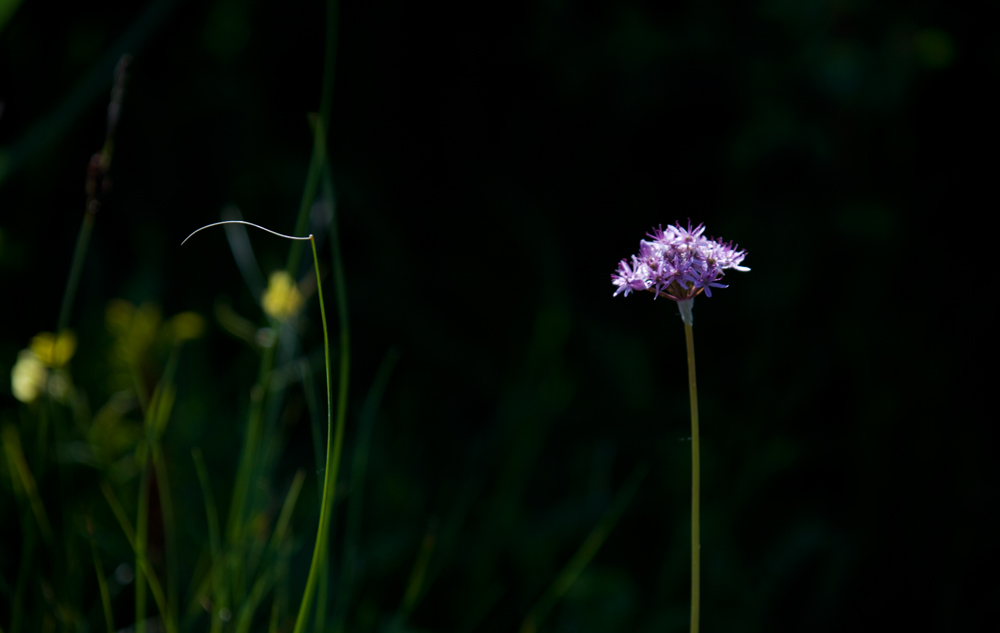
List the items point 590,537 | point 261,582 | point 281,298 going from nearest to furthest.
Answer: point 261,582 → point 281,298 → point 590,537

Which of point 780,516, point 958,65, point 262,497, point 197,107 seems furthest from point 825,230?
point 197,107

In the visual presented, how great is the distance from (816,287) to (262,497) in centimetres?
123

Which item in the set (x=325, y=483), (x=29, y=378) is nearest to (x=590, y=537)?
(x=325, y=483)

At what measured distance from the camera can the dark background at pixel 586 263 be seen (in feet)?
4.61

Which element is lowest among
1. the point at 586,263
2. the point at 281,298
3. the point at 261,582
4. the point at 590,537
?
the point at 261,582

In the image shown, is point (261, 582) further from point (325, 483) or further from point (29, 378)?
point (29, 378)

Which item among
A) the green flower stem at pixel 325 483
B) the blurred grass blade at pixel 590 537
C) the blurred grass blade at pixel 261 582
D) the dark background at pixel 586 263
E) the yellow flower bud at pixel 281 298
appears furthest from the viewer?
the dark background at pixel 586 263

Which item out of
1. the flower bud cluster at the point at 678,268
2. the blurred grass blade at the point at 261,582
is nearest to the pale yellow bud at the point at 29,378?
the blurred grass blade at the point at 261,582

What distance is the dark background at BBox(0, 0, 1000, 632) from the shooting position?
55.3 inches

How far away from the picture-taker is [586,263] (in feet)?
5.91

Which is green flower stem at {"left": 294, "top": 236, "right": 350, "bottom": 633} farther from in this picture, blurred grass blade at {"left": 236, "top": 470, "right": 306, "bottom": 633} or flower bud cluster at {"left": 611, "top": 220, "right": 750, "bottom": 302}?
flower bud cluster at {"left": 611, "top": 220, "right": 750, "bottom": 302}

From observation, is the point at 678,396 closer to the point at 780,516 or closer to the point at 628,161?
the point at 780,516

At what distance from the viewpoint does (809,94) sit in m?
1.58

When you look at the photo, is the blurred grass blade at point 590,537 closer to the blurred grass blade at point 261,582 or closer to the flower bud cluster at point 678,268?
the blurred grass blade at point 261,582
